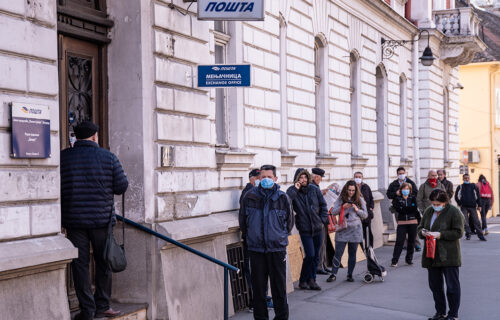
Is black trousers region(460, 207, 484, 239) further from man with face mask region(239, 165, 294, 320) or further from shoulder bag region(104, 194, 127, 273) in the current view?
shoulder bag region(104, 194, 127, 273)

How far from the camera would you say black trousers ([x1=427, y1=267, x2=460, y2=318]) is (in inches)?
394

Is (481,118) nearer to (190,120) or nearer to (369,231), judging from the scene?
(369,231)

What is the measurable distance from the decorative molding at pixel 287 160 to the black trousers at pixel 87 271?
6517 mm

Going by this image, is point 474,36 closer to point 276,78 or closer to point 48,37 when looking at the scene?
point 276,78

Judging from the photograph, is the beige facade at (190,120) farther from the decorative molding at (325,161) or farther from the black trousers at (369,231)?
the black trousers at (369,231)

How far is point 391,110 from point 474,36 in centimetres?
733

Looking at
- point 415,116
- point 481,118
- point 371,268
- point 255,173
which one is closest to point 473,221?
point 415,116

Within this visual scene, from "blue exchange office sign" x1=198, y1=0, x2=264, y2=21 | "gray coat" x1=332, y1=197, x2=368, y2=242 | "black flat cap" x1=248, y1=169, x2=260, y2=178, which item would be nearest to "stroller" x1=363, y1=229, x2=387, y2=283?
"gray coat" x1=332, y1=197, x2=368, y2=242

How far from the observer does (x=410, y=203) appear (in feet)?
52.1

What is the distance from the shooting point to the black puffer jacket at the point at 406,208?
15.9 metres

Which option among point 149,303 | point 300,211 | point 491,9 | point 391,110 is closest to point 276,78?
point 300,211

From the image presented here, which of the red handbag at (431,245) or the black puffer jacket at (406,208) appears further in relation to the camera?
the black puffer jacket at (406,208)

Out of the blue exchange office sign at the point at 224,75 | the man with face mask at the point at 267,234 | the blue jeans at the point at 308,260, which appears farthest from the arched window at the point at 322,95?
the man with face mask at the point at 267,234

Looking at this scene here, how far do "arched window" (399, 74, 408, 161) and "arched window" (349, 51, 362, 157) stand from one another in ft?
16.1
